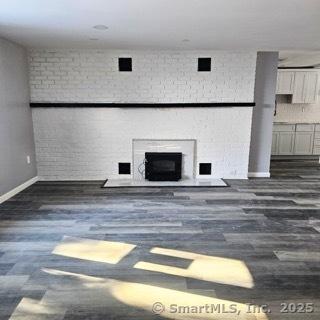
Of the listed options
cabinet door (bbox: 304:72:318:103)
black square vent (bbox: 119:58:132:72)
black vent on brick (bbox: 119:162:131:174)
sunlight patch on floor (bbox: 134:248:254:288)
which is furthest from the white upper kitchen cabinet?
sunlight patch on floor (bbox: 134:248:254:288)

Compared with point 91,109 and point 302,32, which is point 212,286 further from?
point 91,109

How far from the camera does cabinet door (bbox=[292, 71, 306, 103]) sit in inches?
286

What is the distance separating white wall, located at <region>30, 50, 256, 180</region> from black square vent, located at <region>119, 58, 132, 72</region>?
82 millimetres

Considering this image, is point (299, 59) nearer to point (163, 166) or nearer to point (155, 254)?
point (163, 166)

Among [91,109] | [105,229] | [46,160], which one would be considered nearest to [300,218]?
[105,229]

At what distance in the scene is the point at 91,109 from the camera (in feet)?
17.1

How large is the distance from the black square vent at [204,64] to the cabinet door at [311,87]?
361 centimetres

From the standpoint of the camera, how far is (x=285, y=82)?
730cm

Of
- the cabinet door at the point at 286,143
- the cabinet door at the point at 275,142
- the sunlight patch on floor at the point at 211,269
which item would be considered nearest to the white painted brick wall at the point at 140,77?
the cabinet door at the point at 275,142

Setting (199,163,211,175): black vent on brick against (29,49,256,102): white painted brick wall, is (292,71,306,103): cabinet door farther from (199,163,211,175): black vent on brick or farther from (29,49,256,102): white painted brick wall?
(199,163,211,175): black vent on brick

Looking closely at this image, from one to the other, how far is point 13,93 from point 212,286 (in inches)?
161

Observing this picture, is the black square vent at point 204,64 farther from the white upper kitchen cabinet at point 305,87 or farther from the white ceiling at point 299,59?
the white upper kitchen cabinet at point 305,87

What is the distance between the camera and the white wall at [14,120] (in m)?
4.12

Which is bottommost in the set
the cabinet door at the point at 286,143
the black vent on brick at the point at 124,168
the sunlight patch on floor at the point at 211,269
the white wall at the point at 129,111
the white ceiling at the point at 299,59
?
the sunlight patch on floor at the point at 211,269
